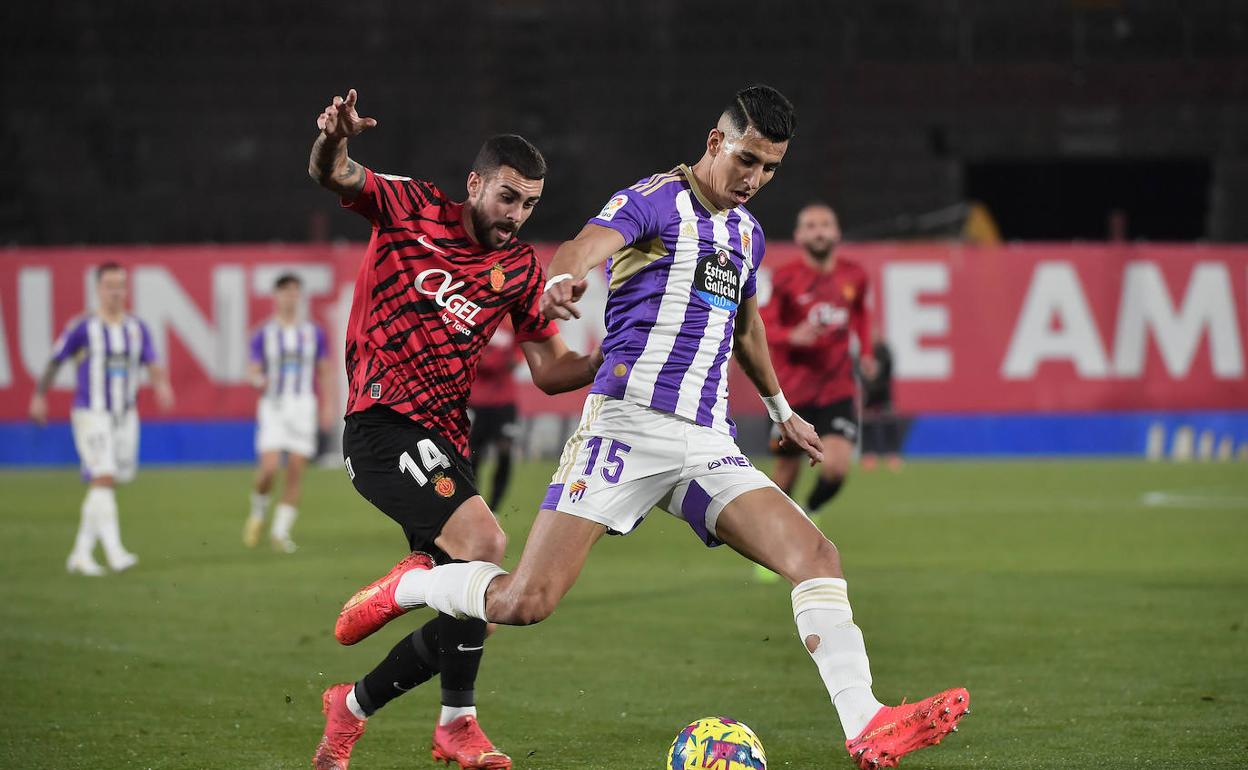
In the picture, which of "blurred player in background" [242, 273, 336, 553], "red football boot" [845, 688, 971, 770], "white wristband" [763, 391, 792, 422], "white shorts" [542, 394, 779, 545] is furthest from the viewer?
"blurred player in background" [242, 273, 336, 553]

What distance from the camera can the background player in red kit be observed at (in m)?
11.7

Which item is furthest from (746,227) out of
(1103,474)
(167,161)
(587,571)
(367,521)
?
(167,161)

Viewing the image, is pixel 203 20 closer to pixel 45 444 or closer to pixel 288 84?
pixel 288 84

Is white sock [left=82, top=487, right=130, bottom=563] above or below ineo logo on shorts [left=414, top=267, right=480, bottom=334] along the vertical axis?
below

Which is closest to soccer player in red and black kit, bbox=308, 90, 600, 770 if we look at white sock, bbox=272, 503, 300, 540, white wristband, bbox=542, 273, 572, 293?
white wristband, bbox=542, 273, 572, 293

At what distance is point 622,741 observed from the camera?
6500 mm

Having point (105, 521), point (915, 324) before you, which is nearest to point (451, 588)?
point (105, 521)

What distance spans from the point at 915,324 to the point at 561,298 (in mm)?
21180

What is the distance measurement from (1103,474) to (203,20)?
1757 centimetres

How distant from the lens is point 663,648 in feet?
29.0

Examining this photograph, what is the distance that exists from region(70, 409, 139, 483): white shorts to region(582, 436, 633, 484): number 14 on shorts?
7975 millimetres

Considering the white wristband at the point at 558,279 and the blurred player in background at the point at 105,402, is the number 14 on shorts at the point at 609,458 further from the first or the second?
the blurred player in background at the point at 105,402

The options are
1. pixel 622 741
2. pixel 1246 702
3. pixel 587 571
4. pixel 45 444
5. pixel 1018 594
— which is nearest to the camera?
pixel 622 741

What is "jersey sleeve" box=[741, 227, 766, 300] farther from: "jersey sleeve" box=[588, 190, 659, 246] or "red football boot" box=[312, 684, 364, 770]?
"red football boot" box=[312, 684, 364, 770]
